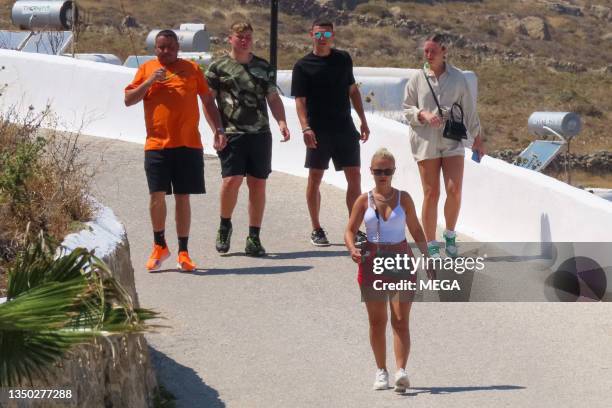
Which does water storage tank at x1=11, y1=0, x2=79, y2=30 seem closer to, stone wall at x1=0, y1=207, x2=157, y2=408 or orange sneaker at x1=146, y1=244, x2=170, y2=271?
orange sneaker at x1=146, y1=244, x2=170, y2=271

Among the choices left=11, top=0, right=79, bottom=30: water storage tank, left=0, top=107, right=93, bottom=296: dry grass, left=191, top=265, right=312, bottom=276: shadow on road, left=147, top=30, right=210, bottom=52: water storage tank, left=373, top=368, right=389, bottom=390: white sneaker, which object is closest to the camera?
left=0, top=107, right=93, bottom=296: dry grass

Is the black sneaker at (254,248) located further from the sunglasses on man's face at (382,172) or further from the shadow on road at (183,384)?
the sunglasses on man's face at (382,172)

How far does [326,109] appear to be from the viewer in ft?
34.3

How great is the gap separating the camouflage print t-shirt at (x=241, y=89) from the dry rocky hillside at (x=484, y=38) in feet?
89.0

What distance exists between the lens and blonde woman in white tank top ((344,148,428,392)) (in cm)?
696

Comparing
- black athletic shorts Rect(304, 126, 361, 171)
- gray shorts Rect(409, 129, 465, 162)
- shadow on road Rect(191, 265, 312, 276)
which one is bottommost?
shadow on road Rect(191, 265, 312, 276)

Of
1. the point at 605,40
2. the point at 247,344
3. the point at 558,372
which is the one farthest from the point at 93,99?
the point at 605,40

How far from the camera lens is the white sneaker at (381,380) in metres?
7.14

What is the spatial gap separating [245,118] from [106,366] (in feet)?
14.5

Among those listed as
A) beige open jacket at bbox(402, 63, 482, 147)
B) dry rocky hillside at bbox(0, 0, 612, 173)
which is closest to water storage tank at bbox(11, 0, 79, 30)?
beige open jacket at bbox(402, 63, 482, 147)

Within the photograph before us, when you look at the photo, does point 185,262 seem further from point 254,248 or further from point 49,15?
point 49,15

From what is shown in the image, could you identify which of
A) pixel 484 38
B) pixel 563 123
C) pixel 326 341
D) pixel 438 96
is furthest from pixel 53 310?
pixel 484 38

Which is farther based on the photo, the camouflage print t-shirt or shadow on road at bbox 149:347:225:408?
the camouflage print t-shirt

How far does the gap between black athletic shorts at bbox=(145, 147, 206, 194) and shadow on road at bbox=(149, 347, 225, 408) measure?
1921 millimetres
